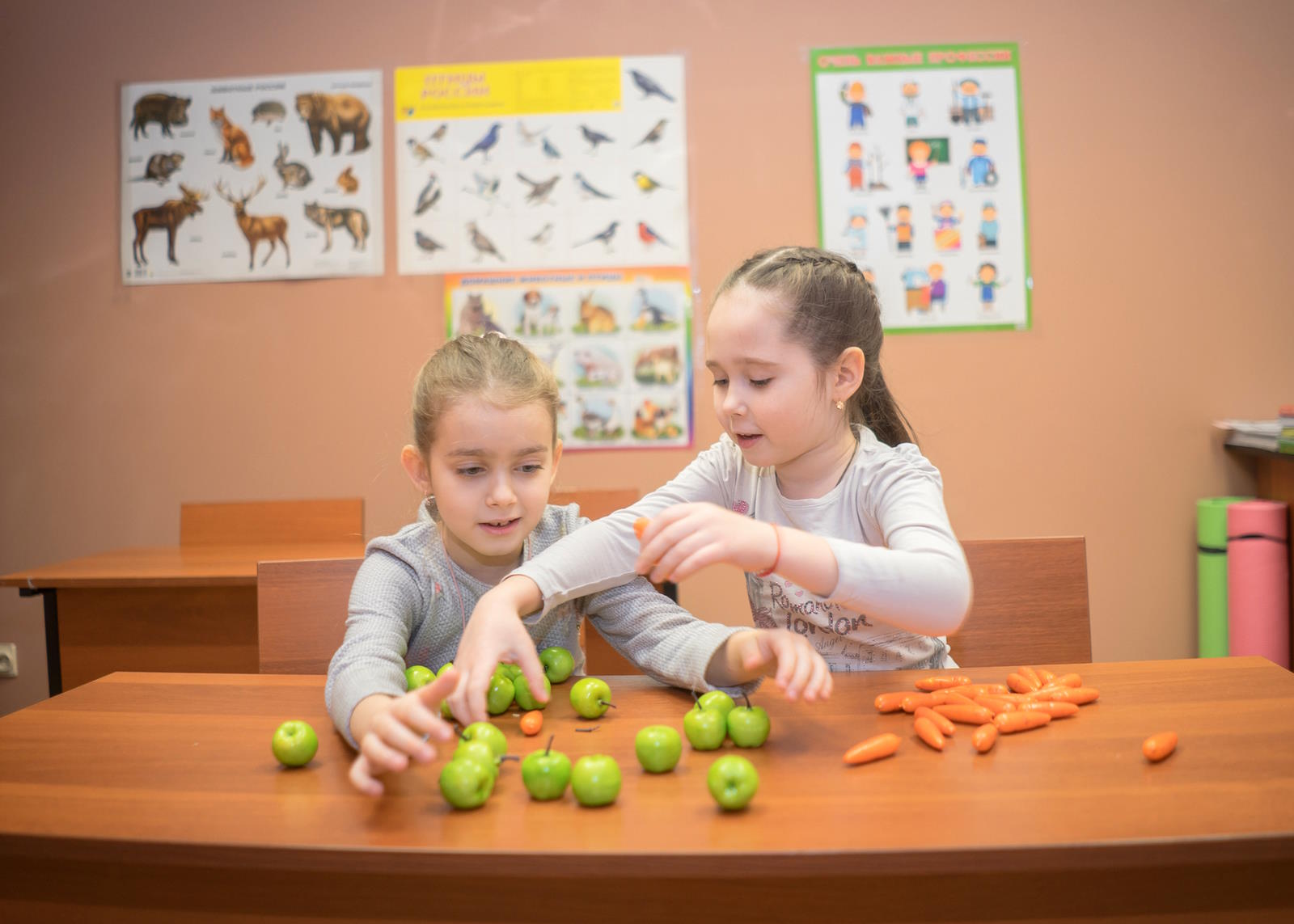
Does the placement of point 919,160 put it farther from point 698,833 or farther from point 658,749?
point 698,833

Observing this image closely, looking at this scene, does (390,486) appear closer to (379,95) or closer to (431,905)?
(379,95)

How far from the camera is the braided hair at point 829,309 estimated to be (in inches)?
63.8

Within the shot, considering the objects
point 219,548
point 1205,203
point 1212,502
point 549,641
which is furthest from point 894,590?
point 1205,203

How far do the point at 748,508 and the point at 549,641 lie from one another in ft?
1.39

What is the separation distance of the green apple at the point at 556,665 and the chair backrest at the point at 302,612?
408 millimetres

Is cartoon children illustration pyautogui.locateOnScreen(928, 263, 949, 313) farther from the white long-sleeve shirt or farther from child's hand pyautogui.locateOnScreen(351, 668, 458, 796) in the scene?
child's hand pyautogui.locateOnScreen(351, 668, 458, 796)

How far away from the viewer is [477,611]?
1.31 m

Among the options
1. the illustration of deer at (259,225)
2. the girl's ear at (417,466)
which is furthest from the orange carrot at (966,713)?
the illustration of deer at (259,225)

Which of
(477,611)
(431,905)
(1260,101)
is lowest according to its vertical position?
(431,905)

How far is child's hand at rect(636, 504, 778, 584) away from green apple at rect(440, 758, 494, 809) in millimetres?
309

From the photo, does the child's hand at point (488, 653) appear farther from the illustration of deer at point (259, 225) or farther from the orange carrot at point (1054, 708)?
the illustration of deer at point (259, 225)

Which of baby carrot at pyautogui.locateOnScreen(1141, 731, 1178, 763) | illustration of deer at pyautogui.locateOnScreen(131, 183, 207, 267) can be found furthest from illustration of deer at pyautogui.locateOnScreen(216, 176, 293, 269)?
baby carrot at pyautogui.locateOnScreen(1141, 731, 1178, 763)

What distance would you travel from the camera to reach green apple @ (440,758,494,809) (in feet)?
3.08

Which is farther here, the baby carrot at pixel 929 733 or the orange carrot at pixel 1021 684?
the orange carrot at pixel 1021 684
